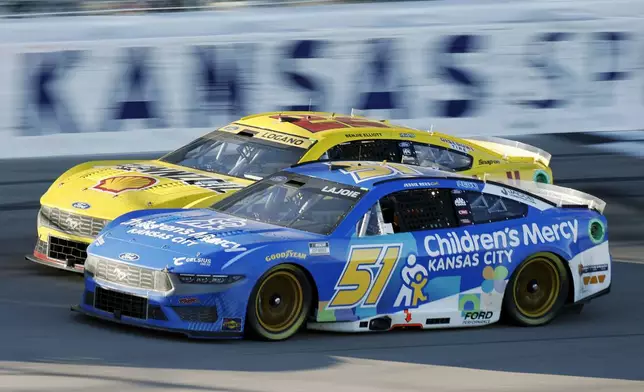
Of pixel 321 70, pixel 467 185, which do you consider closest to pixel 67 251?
pixel 467 185

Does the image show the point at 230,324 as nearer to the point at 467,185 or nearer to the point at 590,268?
the point at 467,185

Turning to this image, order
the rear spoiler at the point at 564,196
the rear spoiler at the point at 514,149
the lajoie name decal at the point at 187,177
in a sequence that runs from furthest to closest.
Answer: the rear spoiler at the point at 514,149, the lajoie name decal at the point at 187,177, the rear spoiler at the point at 564,196

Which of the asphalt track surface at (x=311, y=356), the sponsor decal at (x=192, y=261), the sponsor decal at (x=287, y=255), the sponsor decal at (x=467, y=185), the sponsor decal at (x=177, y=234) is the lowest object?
the asphalt track surface at (x=311, y=356)

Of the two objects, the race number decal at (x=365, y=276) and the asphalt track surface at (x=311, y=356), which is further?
the race number decal at (x=365, y=276)

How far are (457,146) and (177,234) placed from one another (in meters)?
4.57

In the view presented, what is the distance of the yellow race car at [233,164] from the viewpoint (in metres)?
10.9

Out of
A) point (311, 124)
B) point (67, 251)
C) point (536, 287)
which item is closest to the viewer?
point (536, 287)

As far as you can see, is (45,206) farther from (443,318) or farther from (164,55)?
(164,55)

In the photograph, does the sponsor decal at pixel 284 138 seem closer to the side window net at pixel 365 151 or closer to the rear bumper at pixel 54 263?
the side window net at pixel 365 151

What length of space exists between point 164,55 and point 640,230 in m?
5.49

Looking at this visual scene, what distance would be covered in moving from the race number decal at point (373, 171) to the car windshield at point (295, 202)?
0.56 feet

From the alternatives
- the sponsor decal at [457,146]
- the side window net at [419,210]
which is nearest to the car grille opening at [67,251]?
the side window net at [419,210]

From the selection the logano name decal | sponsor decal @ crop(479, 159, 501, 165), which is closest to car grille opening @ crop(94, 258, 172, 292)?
the logano name decal

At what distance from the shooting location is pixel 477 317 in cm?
983
